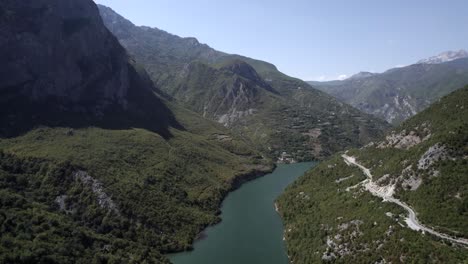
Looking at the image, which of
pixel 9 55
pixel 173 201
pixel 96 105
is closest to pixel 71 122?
pixel 96 105

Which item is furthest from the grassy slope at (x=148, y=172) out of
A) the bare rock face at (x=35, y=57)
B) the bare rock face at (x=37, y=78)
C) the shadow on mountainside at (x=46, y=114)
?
the bare rock face at (x=35, y=57)

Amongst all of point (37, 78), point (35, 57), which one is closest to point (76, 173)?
point (37, 78)

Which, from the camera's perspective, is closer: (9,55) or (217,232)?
(217,232)

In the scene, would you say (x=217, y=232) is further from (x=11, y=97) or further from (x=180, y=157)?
(x=11, y=97)

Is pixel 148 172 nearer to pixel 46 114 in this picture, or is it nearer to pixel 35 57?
pixel 46 114

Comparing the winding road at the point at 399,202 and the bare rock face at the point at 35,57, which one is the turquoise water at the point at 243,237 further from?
the bare rock face at the point at 35,57
